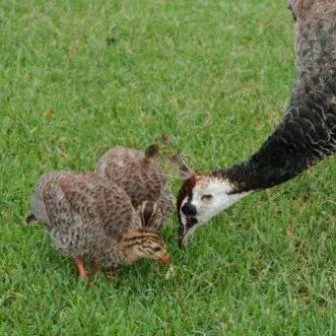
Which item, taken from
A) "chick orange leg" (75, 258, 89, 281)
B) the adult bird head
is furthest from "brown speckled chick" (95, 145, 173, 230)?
"chick orange leg" (75, 258, 89, 281)

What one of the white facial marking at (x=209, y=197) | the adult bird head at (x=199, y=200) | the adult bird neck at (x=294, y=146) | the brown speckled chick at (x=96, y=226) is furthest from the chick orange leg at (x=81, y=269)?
the adult bird neck at (x=294, y=146)

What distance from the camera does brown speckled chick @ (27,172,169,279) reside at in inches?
178

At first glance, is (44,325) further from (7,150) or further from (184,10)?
(184,10)

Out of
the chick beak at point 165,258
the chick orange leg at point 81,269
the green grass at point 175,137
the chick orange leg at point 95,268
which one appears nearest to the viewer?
the green grass at point 175,137

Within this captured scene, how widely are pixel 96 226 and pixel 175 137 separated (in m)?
1.74

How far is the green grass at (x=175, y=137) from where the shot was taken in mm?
4395

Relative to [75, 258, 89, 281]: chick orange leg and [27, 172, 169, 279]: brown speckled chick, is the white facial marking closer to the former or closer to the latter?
[27, 172, 169, 279]: brown speckled chick

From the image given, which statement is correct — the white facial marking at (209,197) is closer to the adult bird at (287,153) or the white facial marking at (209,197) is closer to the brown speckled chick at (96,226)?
the adult bird at (287,153)

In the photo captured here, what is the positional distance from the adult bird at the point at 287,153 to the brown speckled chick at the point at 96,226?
0.35 meters

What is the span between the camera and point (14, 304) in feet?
14.5

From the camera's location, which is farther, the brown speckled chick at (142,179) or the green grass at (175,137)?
the brown speckled chick at (142,179)

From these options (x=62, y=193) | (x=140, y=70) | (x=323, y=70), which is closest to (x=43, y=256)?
(x=62, y=193)

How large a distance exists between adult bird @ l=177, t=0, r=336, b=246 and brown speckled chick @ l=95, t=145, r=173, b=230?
0.33 feet

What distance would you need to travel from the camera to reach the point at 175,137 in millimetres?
6223
